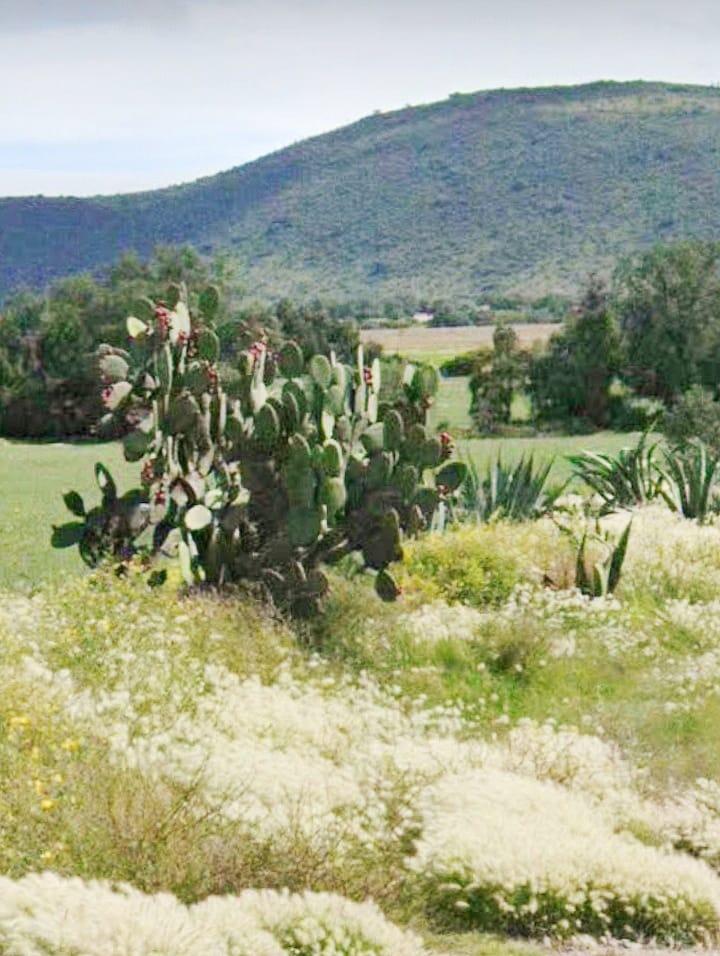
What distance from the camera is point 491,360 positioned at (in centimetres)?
4731

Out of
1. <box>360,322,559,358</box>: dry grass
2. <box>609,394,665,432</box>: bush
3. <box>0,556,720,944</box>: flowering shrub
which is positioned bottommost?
<box>609,394,665,432</box>: bush

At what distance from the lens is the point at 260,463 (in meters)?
12.0

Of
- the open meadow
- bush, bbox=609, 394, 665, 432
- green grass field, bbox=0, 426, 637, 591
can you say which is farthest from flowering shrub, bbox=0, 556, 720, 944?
the open meadow

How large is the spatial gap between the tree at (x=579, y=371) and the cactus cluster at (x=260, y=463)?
1316 inches

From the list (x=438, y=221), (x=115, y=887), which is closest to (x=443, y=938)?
(x=115, y=887)

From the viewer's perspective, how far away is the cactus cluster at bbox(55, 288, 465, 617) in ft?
38.3

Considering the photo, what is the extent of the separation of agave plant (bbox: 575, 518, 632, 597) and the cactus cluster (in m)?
1.53

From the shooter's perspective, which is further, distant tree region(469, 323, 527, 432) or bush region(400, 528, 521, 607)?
distant tree region(469, 323, 527, 432)

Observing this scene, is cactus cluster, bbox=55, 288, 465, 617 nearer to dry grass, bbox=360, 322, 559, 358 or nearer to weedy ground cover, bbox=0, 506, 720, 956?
weedy ground cover, bbox=0, 506, 720, 956

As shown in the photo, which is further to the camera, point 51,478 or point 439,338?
point 439,338

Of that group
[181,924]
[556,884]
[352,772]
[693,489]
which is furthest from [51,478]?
[181,924]

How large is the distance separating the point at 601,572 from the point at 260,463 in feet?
9.83

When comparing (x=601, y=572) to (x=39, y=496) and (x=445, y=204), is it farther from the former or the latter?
(x=445, y=204)

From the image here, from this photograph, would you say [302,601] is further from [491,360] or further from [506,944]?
[491,360]
